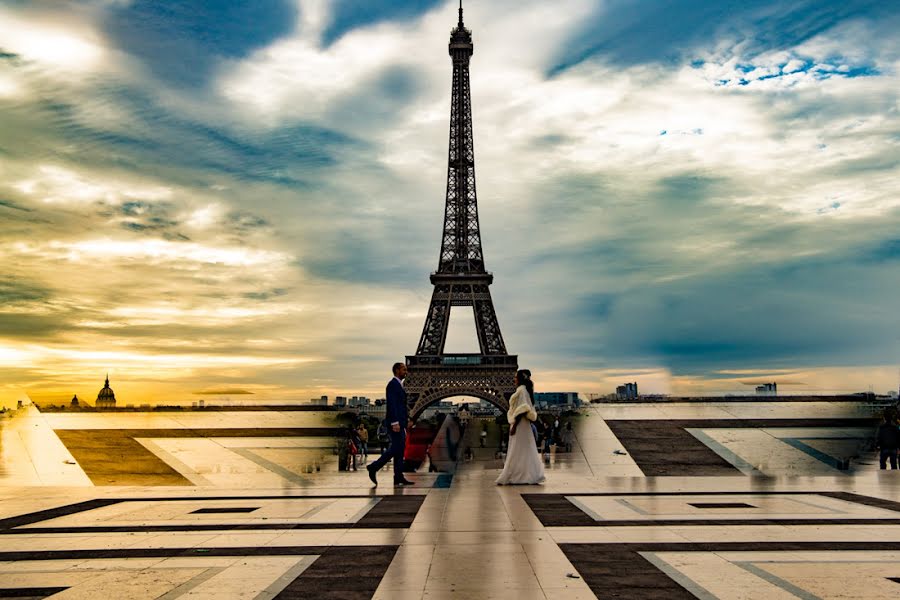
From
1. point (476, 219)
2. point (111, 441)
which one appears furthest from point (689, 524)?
point (476, 219)

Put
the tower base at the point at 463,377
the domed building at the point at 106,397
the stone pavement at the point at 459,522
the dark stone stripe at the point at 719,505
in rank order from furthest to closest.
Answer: the domed building at the point at 106,397
the tower base at the point at 463,377
the dark stone stripe at the point at 719,505
the stone pavement at the point at 459,522

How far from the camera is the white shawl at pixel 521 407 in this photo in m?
14.2

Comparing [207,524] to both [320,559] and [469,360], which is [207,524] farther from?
[469,360]

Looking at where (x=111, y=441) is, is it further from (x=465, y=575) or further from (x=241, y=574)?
(x=465, y=575)

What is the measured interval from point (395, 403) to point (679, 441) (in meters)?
9.72

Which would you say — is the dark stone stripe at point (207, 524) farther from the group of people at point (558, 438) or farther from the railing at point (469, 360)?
the railing at point (469, 360)

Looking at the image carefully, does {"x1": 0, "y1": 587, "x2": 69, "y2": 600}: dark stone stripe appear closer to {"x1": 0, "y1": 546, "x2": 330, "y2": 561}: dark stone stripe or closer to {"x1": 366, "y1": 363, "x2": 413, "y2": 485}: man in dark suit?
{"x1": 0, "y1": 546, "x2": 330, "y2": 561}: dark stone stripe

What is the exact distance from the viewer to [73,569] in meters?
7.00

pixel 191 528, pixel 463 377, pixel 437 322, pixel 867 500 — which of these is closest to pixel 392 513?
pixel 191 528

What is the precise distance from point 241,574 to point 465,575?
209 cm

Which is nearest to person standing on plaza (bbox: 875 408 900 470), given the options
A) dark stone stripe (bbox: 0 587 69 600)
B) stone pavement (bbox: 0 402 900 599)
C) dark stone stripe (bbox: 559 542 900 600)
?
stone pavement (bbox: 0 402 900 599)

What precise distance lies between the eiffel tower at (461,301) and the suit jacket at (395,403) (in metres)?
53.7

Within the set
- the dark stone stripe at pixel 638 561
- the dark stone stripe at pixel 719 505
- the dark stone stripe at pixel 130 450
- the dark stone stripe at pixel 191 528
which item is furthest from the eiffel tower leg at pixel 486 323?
the dark stone stripe at pixel 638 561

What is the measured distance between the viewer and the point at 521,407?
46.9 feet
